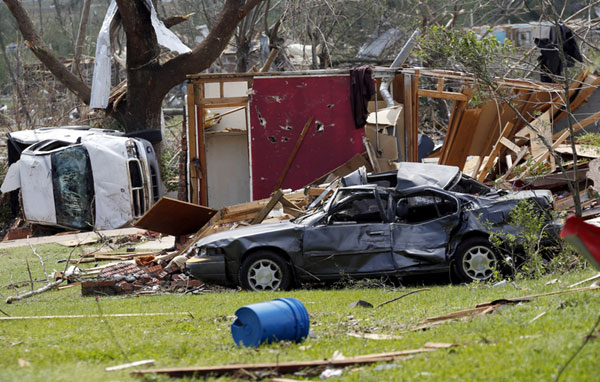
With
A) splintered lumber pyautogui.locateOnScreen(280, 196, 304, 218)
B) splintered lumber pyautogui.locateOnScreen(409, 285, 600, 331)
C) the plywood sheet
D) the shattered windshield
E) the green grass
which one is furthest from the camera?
the shattered windshield

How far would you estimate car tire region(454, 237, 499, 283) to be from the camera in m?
10.6

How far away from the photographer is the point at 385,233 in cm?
1088

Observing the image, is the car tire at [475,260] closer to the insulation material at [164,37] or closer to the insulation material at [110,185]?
the insulation material at [110,185]

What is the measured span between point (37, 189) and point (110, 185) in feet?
6.51

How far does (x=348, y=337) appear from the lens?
696 cm

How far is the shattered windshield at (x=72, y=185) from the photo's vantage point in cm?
2067

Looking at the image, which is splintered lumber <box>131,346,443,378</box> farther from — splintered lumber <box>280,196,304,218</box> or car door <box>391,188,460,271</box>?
splintered lumber <box>280,196,304,218</box>

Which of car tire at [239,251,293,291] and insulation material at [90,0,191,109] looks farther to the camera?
insulation material at [90,0,191,109]

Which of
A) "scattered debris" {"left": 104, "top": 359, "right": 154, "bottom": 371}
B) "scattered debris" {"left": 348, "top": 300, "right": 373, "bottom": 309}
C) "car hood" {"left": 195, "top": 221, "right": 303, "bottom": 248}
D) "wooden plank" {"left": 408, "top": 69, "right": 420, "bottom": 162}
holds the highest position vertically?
"wooden plank" {"left": 408, "top": 69, "right": 420, "bottom": 162}

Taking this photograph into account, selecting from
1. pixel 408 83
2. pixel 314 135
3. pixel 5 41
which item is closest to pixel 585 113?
pixel 408 83

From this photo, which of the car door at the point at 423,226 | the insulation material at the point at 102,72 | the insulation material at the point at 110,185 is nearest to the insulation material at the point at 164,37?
the insulation material at the point at 102,72

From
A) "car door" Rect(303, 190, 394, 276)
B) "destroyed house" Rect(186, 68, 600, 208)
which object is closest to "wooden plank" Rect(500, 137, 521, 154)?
"destroyed house" Rect(186, 68, 600, 208)

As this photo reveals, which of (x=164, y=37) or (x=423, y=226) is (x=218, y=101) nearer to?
(x=164, y=37)

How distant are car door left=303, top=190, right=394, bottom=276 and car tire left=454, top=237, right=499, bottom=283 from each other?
951 millimetres
